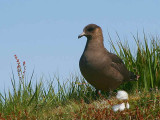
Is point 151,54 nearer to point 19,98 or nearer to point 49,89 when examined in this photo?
point 49,89

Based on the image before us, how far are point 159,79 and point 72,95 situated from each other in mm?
2766

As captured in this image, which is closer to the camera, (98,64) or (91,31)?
(98,64)

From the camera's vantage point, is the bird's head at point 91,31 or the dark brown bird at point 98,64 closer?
the dark brown bird at point 98,64

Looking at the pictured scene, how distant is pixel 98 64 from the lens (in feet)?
22.9

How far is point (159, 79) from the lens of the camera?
8.98 metres

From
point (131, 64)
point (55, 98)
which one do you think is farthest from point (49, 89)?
point (131, 64)

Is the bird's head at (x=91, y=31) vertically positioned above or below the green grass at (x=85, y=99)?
above

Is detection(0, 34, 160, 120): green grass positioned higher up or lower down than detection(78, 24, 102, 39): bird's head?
lower down

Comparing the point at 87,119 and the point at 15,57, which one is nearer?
the point at 87,119

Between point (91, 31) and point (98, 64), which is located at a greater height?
point (91, 31)

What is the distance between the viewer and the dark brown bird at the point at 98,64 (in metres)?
7.00

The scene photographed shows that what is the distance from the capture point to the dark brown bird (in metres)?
7.00

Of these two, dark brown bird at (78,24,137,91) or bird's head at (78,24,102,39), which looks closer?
dark brown bird at (78,24,137,91)

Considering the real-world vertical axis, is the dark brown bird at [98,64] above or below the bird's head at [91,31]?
below
